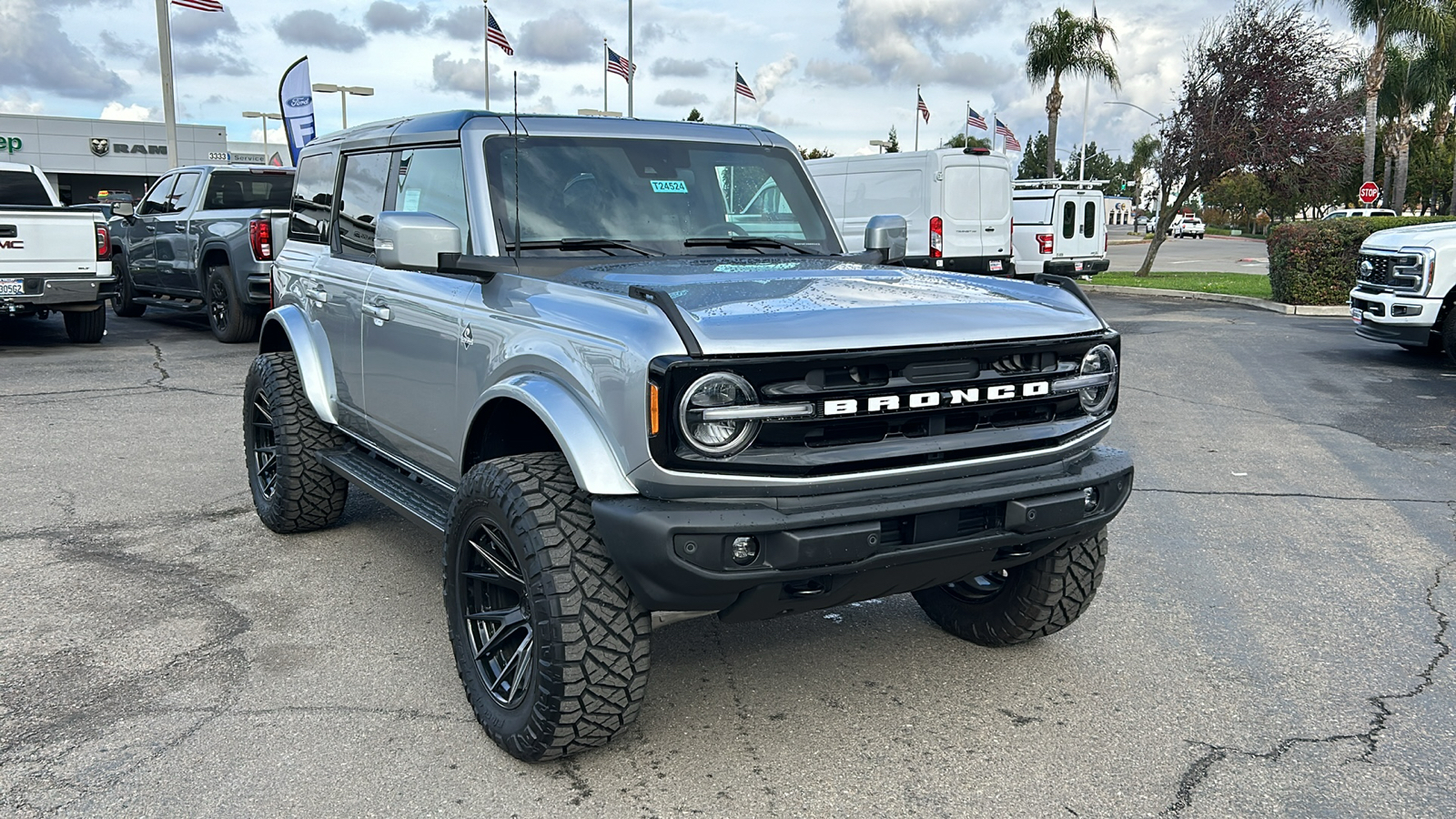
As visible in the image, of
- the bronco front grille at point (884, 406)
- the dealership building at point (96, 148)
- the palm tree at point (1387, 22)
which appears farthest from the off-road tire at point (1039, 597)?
the dealership building at point (96, 148)

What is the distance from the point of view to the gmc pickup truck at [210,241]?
12.9m

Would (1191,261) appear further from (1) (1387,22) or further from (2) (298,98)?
(2) (298,98)

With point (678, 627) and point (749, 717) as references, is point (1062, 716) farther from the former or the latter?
point (678, 627)

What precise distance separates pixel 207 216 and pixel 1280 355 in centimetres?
1225

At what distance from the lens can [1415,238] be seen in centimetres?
1177

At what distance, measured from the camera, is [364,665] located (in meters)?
4.11

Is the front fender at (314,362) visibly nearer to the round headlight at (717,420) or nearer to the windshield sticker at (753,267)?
the windshield sticker at (753,267)

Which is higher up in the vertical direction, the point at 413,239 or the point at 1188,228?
the point at 413,239

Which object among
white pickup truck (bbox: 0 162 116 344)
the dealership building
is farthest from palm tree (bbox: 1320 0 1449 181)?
the dealership building

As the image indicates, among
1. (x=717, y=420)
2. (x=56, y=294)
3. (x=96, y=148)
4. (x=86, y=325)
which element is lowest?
(x=86, y=325)

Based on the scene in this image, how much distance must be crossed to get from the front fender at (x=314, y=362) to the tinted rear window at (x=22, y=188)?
8.91m

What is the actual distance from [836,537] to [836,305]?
2.24 ft

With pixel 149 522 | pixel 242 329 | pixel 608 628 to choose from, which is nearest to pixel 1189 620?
pixel 608 628

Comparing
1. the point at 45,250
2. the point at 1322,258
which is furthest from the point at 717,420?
the point at 1322,258
